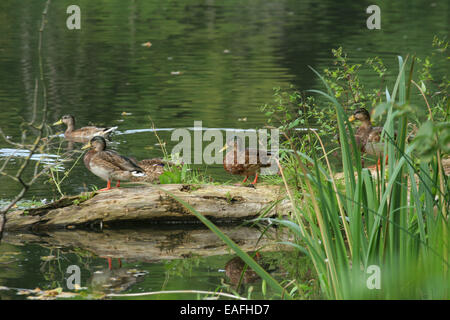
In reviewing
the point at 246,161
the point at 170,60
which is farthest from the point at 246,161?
the point at 170,60

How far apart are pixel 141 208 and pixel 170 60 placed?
13.3 metres

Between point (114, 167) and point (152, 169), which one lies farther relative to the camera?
point (152, 169)

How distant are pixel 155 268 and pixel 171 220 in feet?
5.22

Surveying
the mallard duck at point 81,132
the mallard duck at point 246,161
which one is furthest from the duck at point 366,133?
the mallard duck at point 81,132

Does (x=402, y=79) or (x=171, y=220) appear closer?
(x=402, y=79)

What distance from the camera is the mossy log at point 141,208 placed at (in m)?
8.70

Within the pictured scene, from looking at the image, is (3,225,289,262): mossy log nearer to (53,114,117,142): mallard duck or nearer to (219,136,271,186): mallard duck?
(219,136,271,186): mallard duck

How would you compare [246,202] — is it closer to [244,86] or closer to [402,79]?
[402,79]

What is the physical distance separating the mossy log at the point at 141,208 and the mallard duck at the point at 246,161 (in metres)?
0.79

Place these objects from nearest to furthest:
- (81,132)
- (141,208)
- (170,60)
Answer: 1. (141,208)
2. (81,132)
3. (170,60)

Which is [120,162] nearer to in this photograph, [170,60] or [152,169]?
[152,169]

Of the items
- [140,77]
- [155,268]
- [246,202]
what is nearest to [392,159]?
[155,268]

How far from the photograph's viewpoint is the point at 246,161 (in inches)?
376

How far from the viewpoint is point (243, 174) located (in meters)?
9.79
